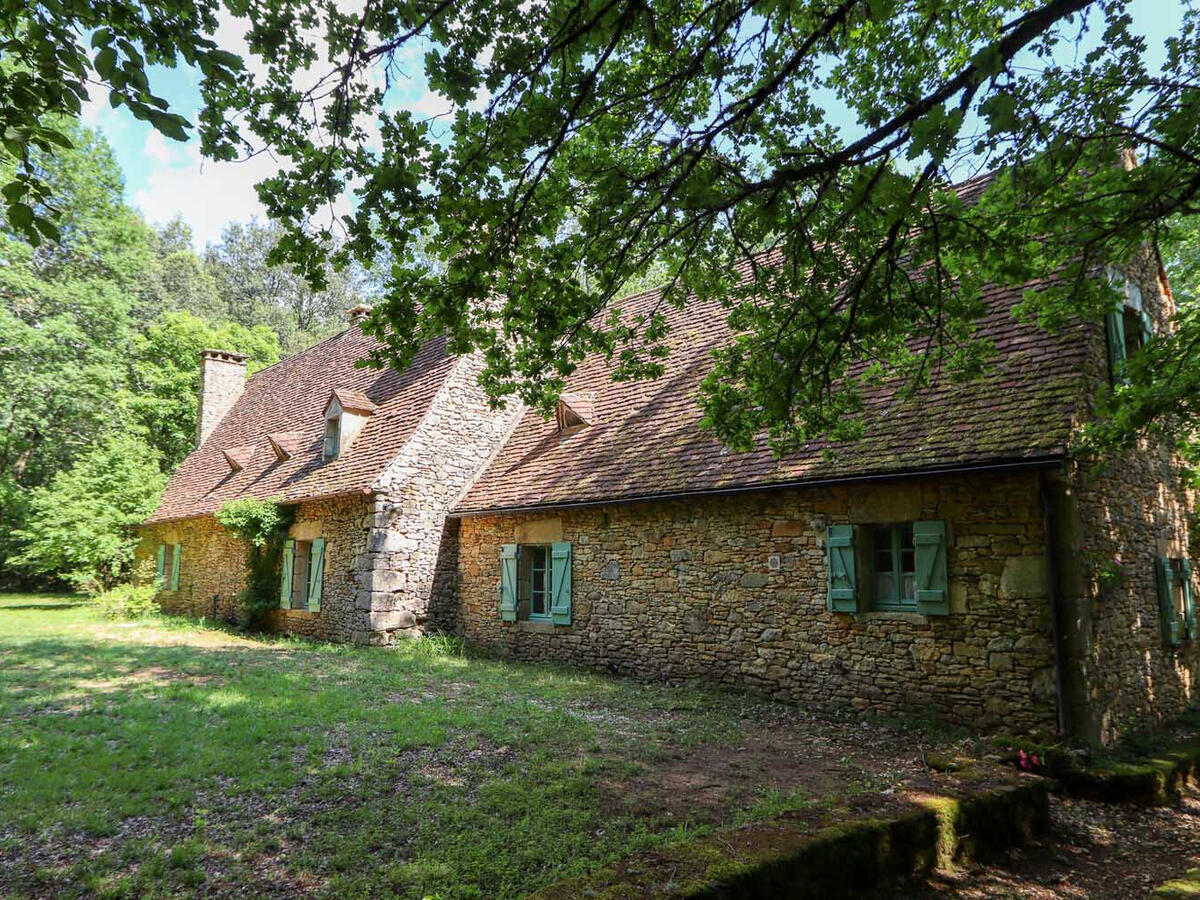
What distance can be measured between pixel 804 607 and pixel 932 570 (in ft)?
5.33

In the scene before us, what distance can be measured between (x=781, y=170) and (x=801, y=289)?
1451 millimetres

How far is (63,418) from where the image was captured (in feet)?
83.1

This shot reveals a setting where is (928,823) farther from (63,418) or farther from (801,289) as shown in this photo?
(63,418)

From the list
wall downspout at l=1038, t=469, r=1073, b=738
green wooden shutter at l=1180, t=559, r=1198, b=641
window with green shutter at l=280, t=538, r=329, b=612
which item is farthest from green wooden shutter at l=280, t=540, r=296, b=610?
green wooden shutter at l=1180, t=559, r=1198, b=641

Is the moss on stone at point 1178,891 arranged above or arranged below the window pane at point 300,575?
below

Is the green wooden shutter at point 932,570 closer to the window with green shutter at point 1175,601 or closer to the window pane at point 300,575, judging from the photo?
the window with green shutter at point 1175,601

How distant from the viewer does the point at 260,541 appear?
15.2 meters

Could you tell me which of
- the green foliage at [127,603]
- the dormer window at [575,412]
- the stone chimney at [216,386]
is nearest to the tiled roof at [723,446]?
the dormer window at [575,412]

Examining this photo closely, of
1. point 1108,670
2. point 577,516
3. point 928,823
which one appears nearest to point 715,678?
point 577,516

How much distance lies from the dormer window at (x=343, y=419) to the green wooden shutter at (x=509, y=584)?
16.1ft

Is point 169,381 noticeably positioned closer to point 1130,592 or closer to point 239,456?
point 239,456

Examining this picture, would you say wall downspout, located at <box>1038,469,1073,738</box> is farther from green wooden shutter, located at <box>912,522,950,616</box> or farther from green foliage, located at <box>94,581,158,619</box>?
green foliage, located at <box>94,581,158,619</box>

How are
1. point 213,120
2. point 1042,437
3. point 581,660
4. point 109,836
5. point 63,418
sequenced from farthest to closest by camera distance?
1. point 63,418
2. point 581,660
3. point 1042,437
4. point 109,836
5. point 213,120

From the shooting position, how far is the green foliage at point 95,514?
72.5 ft
